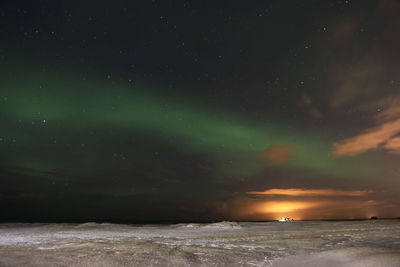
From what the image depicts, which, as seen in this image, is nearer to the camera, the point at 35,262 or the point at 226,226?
the point at 35,262

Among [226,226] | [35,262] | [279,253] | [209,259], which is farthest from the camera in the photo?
[226,226]

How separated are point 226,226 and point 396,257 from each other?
19.1 meters

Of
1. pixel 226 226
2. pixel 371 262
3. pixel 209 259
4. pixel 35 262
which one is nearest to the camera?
pixel 371 262

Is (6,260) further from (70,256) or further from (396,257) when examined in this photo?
(396,257)

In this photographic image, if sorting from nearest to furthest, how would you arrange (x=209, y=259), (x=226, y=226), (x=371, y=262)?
(x=371, y=262) < (x=209, y=259) < (x=226, y=226)

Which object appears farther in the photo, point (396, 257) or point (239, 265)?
point (239, 265)

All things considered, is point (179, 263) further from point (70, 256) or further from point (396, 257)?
point (396, 257)

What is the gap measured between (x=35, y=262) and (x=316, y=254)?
26.3 feet

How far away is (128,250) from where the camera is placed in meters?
10.0

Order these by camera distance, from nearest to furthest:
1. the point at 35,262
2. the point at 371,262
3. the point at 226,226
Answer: the point at 371,262 → the point at 35,262 → the point at 226,226

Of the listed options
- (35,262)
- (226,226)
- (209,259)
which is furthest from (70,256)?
(226,226)

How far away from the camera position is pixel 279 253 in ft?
31.1

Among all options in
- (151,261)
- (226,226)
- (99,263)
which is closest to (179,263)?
(151,261)

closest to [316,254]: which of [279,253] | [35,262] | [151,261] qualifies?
[279,253]
